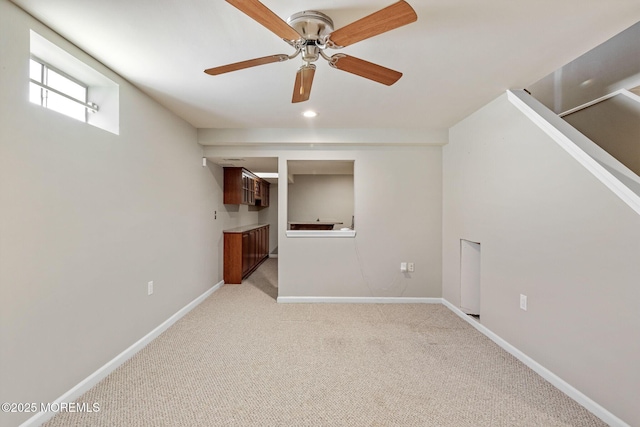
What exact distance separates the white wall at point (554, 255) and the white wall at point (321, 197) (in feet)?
13.8

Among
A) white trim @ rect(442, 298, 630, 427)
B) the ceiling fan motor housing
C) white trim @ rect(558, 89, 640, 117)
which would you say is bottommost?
white trim @ rect(442, 298, 630, 427)

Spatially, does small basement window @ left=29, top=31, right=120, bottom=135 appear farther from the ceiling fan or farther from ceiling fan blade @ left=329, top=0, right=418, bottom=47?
ceiling fan blade @ left=329, top=0, right=418, bottom=47

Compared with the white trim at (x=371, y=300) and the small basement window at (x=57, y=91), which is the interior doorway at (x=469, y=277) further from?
the small basement window at (x=57, y=91)

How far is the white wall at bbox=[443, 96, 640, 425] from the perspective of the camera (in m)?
1.57

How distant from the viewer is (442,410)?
67.1 inches

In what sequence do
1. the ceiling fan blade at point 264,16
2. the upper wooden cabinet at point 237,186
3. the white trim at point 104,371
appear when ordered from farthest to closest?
the upper wooden cabinet at point 237,186, the white trim at point 104,371, the ceiling fan blade at point 264,16

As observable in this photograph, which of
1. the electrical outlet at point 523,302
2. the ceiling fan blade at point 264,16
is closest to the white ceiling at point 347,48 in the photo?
the ceiling fan blade at point 264,16

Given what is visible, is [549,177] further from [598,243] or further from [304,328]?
[304,328]

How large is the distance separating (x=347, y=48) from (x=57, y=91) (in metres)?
1.94

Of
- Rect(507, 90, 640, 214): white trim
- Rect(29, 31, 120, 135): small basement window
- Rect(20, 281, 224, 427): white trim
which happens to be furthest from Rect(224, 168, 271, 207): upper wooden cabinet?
Rect(507, 90, 640, 214): white trim

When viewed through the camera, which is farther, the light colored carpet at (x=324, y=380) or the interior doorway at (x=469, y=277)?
the interior doorway at (x=469, y=277)

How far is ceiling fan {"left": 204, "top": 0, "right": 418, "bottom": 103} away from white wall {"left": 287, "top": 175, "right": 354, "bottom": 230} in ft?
17.6

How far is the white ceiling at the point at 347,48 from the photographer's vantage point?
4.73ft

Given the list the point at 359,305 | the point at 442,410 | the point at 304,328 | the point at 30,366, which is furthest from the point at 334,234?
the point at 30,366
